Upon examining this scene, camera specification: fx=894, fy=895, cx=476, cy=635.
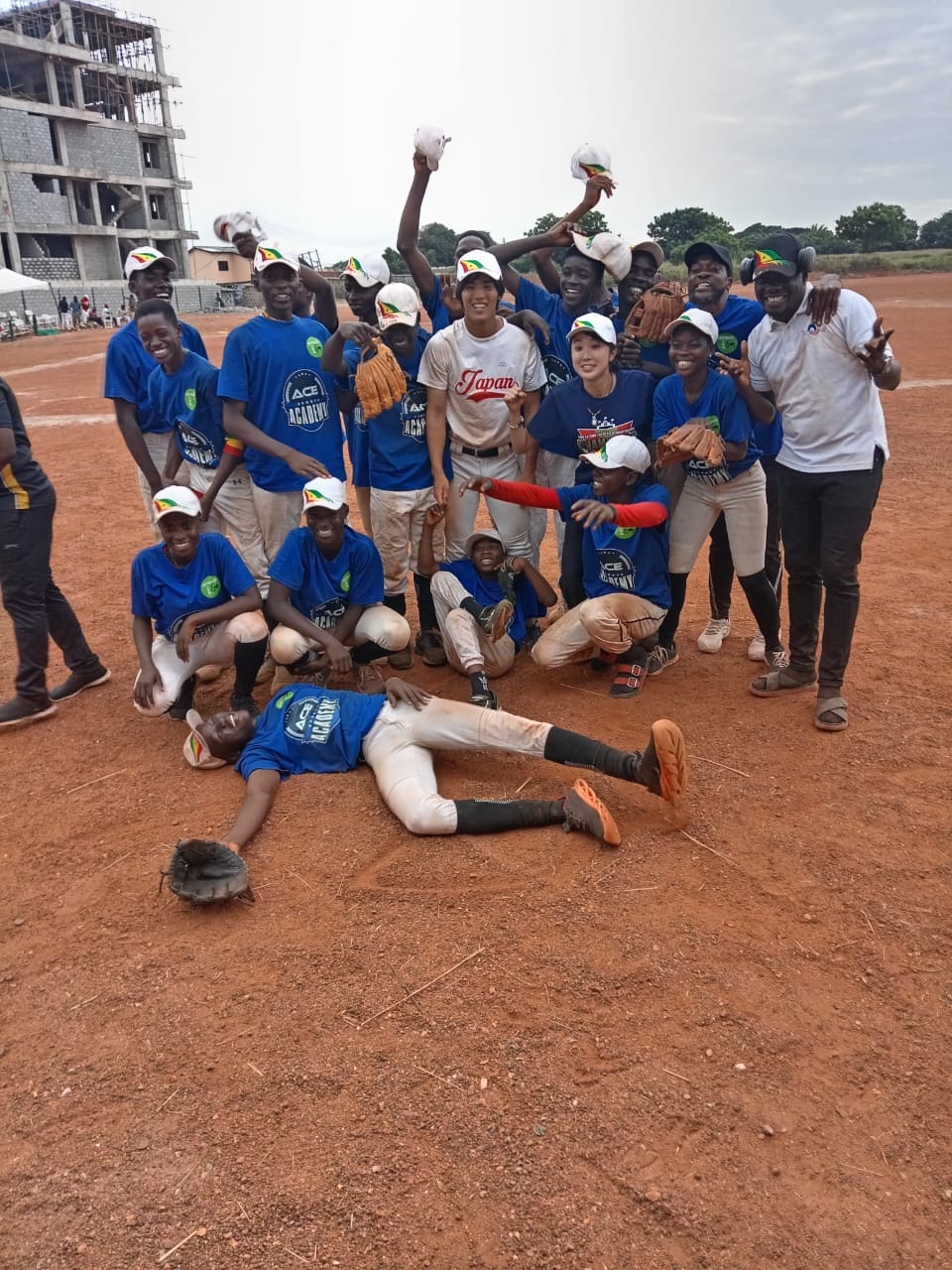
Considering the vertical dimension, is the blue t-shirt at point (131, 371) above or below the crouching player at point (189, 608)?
above

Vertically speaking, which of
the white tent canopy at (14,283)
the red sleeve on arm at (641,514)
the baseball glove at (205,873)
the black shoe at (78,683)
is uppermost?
Answer: the white tent canopy at (14,283)

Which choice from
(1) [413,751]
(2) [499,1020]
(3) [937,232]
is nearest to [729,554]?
(1) [413,751]

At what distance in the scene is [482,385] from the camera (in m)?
4.95

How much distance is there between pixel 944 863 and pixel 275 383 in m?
3.92

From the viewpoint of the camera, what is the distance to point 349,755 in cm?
415

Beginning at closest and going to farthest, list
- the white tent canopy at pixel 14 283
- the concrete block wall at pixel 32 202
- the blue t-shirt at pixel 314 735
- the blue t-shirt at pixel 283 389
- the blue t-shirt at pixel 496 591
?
the blue t-shirt at pixel 314 735 → the blue t-shirt at pixel 283 389 → the blue t-shirt at pixel 496 591 → the white tent canopy at pixel 14 283 → the concrete block wall at pixel 32 202

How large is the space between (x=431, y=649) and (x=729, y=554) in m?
1.92

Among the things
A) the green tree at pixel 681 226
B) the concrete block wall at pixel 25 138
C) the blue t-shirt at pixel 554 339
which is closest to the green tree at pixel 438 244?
the green tree at pixel 681 226

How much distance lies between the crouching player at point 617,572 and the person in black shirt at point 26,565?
2400 millimetres

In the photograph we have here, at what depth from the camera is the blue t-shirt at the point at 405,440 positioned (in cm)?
510

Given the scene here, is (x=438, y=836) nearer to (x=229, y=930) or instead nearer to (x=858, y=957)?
(x=229, y=930)

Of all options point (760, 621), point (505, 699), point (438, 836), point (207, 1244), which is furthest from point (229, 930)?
point (760, 621)

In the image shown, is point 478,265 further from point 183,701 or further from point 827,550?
point 183,701

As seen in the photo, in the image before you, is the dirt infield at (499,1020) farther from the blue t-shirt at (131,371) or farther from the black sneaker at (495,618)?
the blue t-shirt at (131,371)
